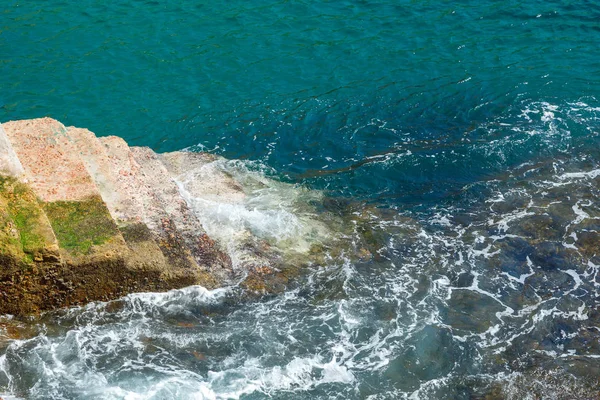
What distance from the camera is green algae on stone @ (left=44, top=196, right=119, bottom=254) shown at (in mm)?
9914

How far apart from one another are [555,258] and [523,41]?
834cm

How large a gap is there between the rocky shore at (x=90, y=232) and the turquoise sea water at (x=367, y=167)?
1.24 ft

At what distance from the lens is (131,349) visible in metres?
9.45

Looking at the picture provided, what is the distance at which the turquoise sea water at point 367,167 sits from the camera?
9.35 m

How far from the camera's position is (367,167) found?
14.1 metres

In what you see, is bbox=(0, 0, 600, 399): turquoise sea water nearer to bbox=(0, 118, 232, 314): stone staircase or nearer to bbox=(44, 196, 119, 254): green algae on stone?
bbox=(0, 118, 232, 314): stone staircase

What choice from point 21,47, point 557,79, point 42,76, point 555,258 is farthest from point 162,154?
point 557,79

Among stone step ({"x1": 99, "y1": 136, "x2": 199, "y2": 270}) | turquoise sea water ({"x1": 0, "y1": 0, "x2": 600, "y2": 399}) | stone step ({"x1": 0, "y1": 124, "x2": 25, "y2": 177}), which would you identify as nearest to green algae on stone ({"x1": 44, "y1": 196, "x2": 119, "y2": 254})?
stone step ({"x1": 99, "y1": 136, "x2": 199, "y2": 270})

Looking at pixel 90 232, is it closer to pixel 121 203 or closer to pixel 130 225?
pixel 130 225

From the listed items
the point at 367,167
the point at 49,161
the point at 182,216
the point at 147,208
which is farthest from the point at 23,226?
the point at 367,167

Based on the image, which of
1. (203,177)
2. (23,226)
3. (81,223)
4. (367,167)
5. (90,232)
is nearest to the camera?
(23,226)

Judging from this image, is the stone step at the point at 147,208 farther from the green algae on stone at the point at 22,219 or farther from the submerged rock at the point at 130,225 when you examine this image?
the green algae on stone at the point at 22,219

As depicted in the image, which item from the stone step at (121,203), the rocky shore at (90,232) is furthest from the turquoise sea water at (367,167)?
the stone step at (121,203)

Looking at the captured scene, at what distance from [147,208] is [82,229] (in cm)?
136
